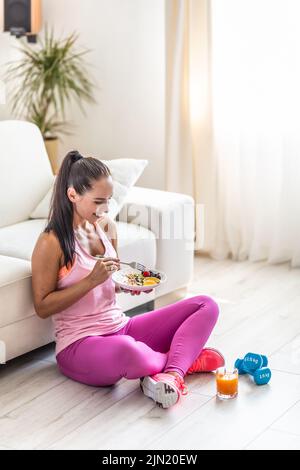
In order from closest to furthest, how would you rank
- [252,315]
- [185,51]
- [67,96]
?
[252,315] → [185,51] → [67,96]

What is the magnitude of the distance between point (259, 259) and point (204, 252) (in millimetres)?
332

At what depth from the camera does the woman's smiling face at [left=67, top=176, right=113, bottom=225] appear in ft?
9.52

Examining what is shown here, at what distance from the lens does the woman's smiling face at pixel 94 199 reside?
290 cm

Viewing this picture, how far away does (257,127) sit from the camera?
4.45 metres

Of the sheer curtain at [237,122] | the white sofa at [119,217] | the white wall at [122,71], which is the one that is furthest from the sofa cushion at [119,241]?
the white wall at [122,71]

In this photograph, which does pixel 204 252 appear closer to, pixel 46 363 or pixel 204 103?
pixel 204 103

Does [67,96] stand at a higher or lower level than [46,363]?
higher

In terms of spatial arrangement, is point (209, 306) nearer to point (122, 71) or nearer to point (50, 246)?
point (50, 246)

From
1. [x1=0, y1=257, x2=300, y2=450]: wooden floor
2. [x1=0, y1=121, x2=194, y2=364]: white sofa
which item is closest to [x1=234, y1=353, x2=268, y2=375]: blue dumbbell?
[x1=0, y1=257, x2=300, y2=450]: wooden floor

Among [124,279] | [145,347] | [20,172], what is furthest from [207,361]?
[20,172]

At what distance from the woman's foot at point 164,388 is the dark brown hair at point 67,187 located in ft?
1.66

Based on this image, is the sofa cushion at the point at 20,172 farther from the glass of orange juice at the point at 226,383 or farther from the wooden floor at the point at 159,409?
the glass of orange juice at the point at 226,383
